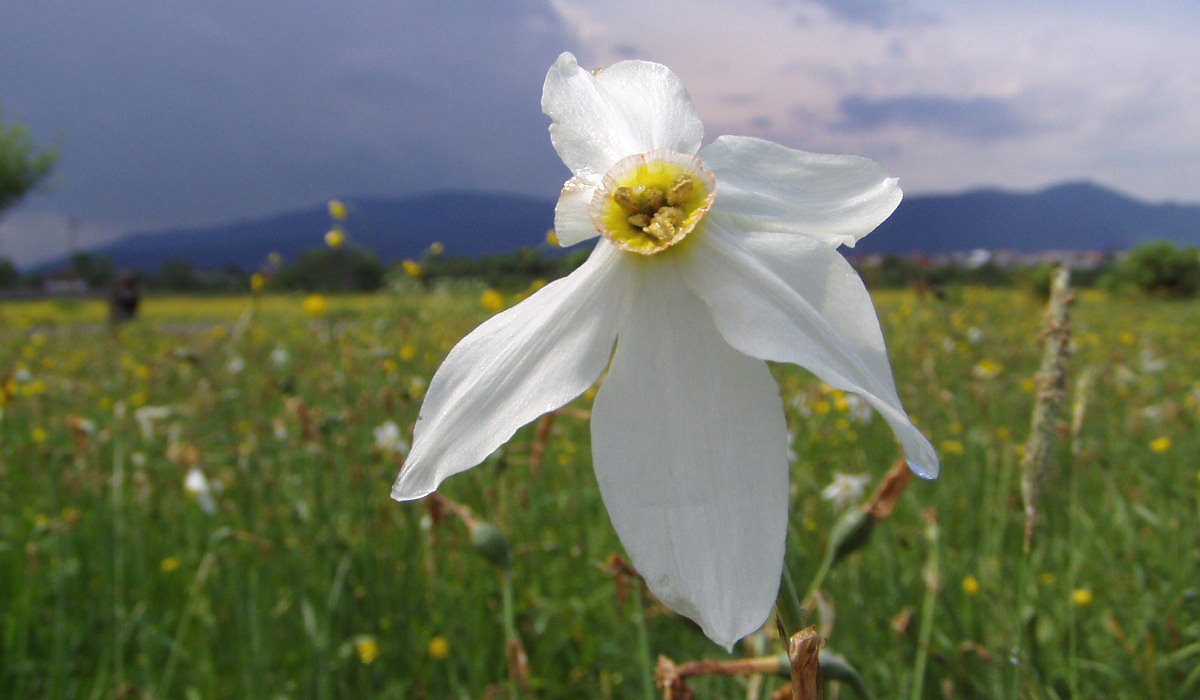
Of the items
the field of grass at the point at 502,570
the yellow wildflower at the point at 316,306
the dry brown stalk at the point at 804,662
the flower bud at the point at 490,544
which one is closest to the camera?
the dry brown stalk at the point at 804,662

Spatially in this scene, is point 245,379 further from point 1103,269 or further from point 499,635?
point 1103,269

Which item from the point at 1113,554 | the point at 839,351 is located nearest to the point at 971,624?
the point at 1113,554

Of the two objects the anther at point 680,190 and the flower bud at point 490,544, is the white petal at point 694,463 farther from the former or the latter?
the flower bud at point 490,544

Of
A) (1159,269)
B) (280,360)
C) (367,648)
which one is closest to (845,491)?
(367,648)

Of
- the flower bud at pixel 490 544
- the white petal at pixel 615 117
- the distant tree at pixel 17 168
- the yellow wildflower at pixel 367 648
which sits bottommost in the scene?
the yellow wildflower at pixel 367 648

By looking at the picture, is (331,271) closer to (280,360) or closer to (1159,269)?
(280,360)

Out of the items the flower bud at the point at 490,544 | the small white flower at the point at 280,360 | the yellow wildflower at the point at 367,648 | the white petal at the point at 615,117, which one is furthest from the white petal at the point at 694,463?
the small white flower at the point at 280,360
